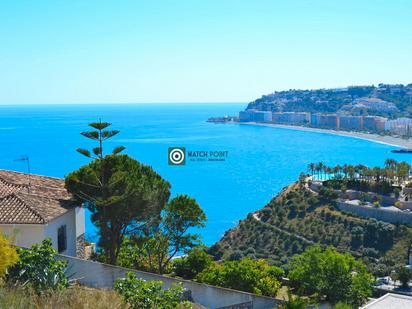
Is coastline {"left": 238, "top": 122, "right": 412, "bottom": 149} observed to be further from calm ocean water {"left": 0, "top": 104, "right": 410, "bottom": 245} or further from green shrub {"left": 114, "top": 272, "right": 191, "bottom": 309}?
green shrub {"left": 114, "top": 272, "right": 191, "bottom": 309}

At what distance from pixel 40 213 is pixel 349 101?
161578 millimetres

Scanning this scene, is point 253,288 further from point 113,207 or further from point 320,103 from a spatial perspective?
point 320,103

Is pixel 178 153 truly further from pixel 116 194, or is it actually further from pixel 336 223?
pixel 116 194

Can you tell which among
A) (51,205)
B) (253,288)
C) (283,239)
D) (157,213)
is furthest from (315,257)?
(283,239)

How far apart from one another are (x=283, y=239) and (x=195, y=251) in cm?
2316

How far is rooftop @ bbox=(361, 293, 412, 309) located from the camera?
13172 millimetres

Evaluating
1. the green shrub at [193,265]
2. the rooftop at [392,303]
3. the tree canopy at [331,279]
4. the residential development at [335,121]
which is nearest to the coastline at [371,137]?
the residential development at [335,121]

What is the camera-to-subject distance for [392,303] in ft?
44.6

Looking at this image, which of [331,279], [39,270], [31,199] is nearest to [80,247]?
[31,199]

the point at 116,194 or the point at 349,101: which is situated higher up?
the point at 349,101

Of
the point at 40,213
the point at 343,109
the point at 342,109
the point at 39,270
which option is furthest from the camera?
the point at 342,109

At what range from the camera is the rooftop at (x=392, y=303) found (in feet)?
43.2

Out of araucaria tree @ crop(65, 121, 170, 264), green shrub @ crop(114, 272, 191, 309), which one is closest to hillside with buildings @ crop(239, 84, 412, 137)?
araucaria tree @ crop(65, 121, 170, 264)

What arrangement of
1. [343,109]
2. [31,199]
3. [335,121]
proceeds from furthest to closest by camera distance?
1. [343,109]
2. [335,121]
3. [31,199]
